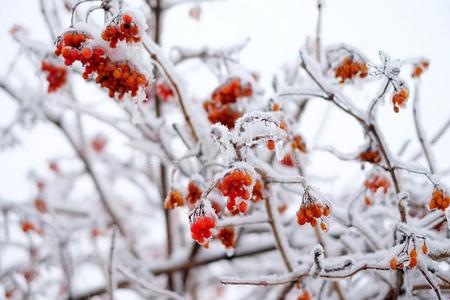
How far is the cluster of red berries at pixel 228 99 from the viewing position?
2537mm

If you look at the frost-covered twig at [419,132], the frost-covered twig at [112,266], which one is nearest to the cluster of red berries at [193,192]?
the frost-covered twig at [112,266]

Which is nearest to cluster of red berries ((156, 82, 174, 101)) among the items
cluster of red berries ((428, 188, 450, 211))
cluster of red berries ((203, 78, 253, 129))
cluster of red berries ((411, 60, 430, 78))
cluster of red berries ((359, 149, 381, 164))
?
cluster of red berries ((203, 78, 253, 129))

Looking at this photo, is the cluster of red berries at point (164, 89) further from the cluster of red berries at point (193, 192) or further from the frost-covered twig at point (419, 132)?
the frost-covered twig at point (419, 132)

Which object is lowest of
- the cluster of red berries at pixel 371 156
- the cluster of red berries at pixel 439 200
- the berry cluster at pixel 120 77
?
the cluster of red berries at pixel 439 200

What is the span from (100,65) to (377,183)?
167 centimetres

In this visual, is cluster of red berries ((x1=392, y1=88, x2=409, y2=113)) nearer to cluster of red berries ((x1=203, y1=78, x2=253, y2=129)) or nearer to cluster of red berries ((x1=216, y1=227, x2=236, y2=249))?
cluster of red berries ((x1=203, y1=78, x2=253, y2=129))

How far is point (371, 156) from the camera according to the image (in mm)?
2301

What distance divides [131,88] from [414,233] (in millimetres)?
1429

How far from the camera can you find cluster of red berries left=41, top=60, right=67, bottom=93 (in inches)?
107

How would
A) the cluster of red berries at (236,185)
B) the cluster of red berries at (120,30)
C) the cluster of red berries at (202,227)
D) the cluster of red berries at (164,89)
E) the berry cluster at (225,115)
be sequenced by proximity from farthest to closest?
the cluster of red berries at (164,89) < the berry cluster at (225,115) < the cluster of red berries at (120,30) < the cluster of red berries at (202,227) < the cluster of red berries at (236,185)

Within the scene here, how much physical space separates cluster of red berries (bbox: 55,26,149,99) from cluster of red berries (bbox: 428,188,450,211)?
1470 millimetres

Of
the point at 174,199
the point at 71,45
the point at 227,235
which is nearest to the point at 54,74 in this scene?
the point at 71,45

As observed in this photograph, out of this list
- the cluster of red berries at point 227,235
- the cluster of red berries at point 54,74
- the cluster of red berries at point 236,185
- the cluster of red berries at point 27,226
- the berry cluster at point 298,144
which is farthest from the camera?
the cluster of red berries at point 27,226

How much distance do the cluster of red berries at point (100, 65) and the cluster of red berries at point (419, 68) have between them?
1.60m
